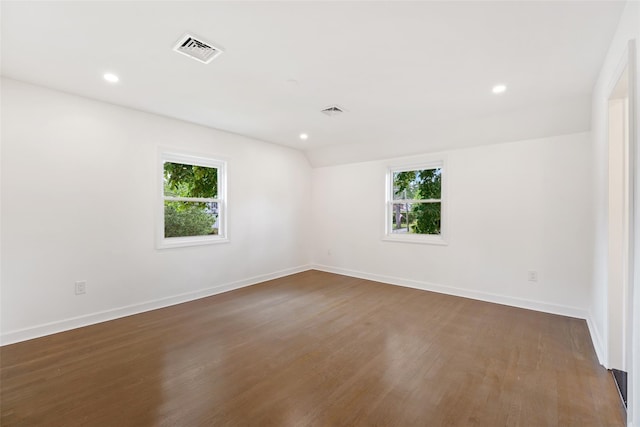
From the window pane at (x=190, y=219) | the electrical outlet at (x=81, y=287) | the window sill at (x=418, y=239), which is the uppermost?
the window pane at (x=190, y=219)

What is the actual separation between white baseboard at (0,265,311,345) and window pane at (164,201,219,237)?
861 mm

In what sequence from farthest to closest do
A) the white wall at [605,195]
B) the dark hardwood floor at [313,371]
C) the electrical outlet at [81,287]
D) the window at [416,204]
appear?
1. the window at [416,204]
2. the electrical outlet at [81,287]
3. the dark hardwood floor at [313,371]
4. the white wall at [605,195]

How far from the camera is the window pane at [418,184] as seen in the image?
449cm

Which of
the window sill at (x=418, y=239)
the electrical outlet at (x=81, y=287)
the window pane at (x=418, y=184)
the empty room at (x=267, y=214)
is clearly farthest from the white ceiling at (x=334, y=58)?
the electrical outlet at (x=81, y=287)

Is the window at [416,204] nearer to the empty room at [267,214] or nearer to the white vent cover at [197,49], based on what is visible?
the empty room at [267,214]

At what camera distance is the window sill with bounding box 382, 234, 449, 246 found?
4.36 m

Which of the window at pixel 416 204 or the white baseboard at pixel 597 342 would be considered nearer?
the white baseboard at pixel 597 342

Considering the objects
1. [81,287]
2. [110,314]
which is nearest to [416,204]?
[110,314]

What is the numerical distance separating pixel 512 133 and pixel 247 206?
3.98 meters

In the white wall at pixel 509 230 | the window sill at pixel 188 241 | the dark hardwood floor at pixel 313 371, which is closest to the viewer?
the dark hardwood floor at pixel 313 371

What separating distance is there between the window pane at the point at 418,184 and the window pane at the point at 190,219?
3106mm

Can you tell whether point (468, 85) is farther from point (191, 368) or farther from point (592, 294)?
point (191, 368)

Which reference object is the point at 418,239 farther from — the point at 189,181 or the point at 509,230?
the point at 189,181

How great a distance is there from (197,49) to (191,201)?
2.40 m
